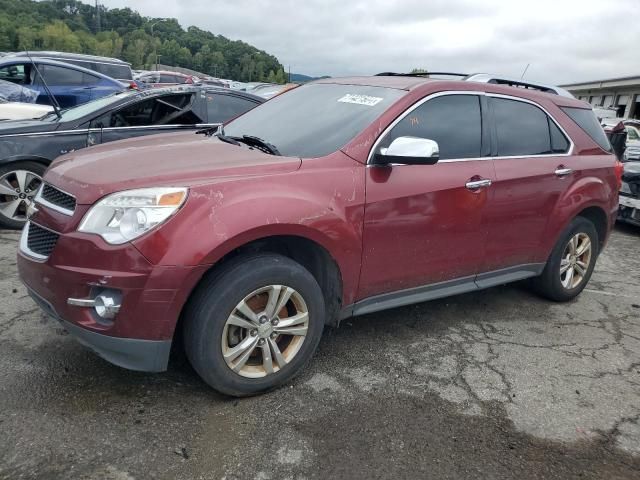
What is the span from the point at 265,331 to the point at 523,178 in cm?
222

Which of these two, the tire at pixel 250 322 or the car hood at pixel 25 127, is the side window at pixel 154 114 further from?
the tire at pixel 250 322

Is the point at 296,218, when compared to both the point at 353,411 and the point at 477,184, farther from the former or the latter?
the point at 477,184

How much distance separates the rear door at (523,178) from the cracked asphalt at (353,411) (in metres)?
0.64

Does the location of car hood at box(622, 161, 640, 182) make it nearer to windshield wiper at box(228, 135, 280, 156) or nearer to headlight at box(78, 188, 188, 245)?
windshield wiper at box(228, 135, 280, 156)

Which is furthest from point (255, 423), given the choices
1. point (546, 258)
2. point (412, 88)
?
point (546, 258)

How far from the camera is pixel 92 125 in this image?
580 centimetres

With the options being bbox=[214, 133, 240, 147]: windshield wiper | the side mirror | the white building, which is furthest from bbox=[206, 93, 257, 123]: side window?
the white building

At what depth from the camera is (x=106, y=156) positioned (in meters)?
3.03

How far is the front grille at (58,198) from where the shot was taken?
2.67 meters

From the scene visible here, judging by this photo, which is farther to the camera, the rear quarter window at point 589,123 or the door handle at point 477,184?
the rear quarter window at point 589,123

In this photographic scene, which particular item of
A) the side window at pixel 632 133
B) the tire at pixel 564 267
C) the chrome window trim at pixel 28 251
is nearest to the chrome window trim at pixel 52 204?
the chrome window trim at pixel 28 251

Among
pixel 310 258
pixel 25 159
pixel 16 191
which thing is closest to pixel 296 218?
pixel 310 258

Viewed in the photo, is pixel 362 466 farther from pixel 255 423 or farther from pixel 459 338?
pixel 459 338

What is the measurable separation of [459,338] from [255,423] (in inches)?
69.5
